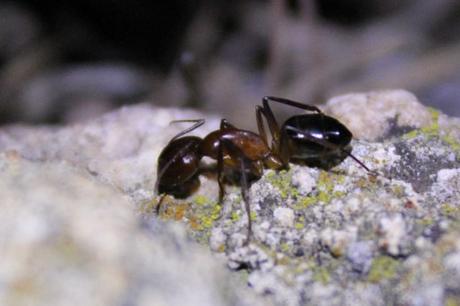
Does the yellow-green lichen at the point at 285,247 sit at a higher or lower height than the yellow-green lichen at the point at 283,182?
lower

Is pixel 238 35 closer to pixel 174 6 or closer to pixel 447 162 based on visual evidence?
pixel 174 6

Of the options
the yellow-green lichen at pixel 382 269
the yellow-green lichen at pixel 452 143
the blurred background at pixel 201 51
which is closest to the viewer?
the yellow-green lichen at pixel 382 269

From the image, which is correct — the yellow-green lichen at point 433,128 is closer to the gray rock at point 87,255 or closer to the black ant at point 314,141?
the black ant at point 314,141

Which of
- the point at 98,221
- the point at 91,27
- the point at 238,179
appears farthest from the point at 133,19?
the point at 98,221

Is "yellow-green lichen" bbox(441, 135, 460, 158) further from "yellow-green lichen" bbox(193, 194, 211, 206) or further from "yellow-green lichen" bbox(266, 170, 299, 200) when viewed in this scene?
"yellow-green lichen" bbox(193, 194, 211, 206)

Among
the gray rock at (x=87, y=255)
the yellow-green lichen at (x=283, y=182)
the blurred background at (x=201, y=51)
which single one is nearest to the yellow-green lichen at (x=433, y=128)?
the yellow-green lichen at (x=283, y=182)

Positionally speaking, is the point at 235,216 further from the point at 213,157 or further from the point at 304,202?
the point at 213,157

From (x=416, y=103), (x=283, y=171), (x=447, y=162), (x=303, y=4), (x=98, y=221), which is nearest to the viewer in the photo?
(x=98, y=221)

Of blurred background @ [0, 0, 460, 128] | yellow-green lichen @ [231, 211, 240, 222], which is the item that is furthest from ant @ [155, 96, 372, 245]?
blurred background @ [0, 0, 460, 128]
